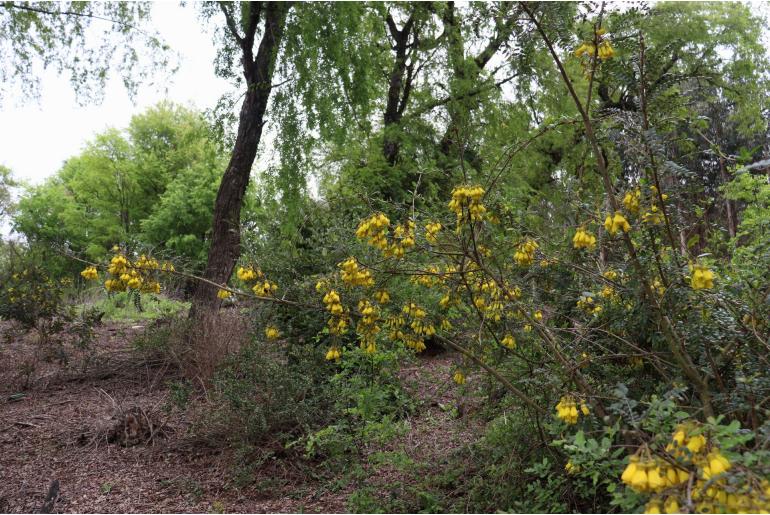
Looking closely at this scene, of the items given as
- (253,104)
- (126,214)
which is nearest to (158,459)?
(253,104)

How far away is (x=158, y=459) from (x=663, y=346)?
3.67 m

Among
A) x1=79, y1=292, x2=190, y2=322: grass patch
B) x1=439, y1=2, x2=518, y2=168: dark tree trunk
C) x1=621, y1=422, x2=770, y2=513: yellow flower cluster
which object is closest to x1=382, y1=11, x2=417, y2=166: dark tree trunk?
x1=439, y1=2, x2=518, y2=168: dark tree trunk

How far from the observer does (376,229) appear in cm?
287

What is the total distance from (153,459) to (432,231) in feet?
10.1

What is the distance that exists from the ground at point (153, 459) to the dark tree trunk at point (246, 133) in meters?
1.78

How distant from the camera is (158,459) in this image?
4.66 metres

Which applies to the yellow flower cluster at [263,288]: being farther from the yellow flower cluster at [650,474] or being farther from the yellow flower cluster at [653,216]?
the yellow flower cluster at [650,474]

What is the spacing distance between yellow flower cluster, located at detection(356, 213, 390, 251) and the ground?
146cm

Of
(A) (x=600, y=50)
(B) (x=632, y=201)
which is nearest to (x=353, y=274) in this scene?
(B) (x=632, y=201)

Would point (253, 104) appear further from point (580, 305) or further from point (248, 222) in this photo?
point (580, 305)

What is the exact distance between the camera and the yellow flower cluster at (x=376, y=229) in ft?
9.24

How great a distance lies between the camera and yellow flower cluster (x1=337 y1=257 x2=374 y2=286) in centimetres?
292

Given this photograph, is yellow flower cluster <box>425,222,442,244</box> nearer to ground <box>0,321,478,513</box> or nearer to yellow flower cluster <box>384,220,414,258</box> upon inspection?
yellow flower cluster <box>384,220,414,258</box>

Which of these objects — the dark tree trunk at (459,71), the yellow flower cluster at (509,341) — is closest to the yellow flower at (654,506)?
the yellow flower cluster at (509,341)
